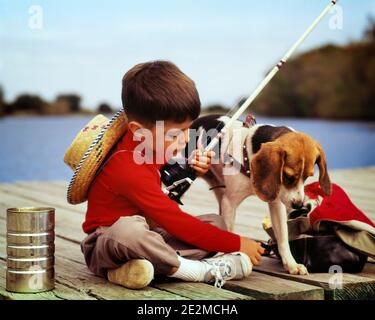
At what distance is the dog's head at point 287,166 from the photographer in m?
1.97

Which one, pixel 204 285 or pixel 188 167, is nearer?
pixel 204 285

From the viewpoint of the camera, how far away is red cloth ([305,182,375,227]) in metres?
2.12

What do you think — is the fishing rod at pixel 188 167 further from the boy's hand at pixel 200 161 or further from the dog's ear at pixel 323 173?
the dog's ear at pixel 323 173

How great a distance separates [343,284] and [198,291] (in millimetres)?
389

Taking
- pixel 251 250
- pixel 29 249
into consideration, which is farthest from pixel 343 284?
pixel 29 249

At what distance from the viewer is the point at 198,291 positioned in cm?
184

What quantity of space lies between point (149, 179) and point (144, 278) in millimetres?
250

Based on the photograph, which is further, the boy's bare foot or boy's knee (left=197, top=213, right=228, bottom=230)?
boy's knee (left=197, top=213, right=228, bottom=230)

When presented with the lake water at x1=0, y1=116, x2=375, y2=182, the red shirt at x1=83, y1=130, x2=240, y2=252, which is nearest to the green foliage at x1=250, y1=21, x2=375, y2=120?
the lake water at x1=0, y1=116, x2=375, y2=182

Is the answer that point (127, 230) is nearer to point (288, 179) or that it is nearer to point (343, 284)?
point (288, 179)

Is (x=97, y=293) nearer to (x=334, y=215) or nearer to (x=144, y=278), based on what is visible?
(x=144, y=278)

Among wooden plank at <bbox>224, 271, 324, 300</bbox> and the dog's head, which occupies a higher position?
the dog's head

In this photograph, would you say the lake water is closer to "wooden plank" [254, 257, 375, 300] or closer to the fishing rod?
the fishing rod

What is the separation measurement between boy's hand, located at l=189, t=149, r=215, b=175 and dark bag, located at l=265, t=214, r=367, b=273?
34 cm
